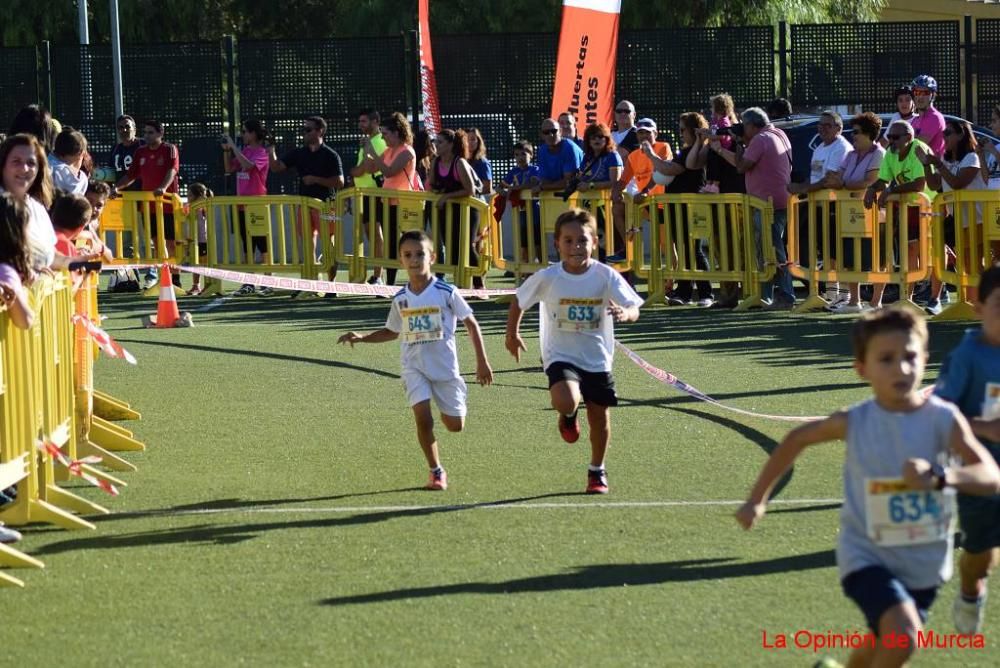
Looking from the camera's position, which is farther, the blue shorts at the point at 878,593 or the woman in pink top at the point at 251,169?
the woman in pink top at the point at 251,169

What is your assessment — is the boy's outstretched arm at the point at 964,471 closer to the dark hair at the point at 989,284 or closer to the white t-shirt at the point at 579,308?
the dark hair at the point at 989,284

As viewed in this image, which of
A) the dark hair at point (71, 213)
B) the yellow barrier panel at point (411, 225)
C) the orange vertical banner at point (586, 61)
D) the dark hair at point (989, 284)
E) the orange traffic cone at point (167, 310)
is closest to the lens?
the dark hair at point (989, 284)

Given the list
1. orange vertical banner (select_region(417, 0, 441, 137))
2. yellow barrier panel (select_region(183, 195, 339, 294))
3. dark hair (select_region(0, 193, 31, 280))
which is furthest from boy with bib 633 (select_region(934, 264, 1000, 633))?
orange vertical banner (select_region(417, 0, 441, 137))

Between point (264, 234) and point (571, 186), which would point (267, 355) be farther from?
point (264, 234)

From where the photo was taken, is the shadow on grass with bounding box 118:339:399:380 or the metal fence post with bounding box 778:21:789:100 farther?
the metal fence post with bounding box 778:21:789:100

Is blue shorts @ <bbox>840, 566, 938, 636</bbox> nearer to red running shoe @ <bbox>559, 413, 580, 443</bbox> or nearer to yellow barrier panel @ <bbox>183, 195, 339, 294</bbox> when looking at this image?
red running shoe @ <bbox>559, 413, 580, 443</bbox>

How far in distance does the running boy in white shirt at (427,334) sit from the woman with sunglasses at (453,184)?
10.2 m

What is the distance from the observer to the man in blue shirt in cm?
1892

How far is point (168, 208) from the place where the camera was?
21781 millimetres

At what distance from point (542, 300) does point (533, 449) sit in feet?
4.27

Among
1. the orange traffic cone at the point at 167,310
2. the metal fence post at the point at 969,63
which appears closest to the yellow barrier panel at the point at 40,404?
the orange traffic cone at the point at 167,310

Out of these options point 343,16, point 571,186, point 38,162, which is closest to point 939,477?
point 38,162

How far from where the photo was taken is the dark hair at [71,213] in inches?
381

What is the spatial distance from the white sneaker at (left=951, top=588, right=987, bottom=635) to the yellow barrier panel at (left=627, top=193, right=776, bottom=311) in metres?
11.9
